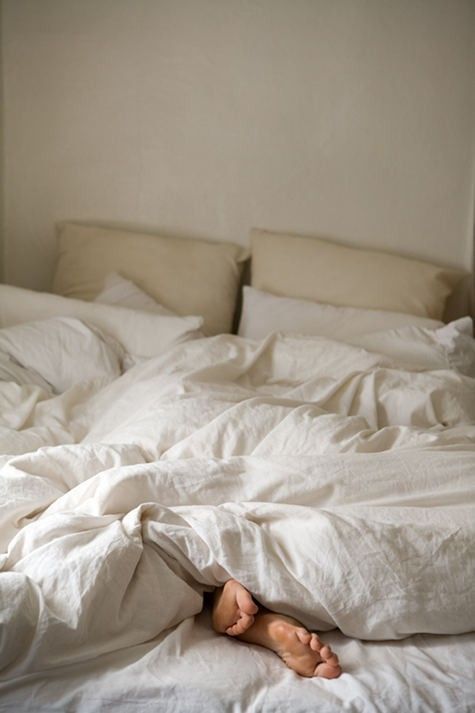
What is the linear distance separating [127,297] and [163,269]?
194mm

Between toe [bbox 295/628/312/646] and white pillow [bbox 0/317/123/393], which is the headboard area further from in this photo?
toe [bbox 295/628/312/646]

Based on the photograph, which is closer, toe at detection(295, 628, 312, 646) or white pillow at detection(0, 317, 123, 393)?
toe at detection(295, 628, 312, 646)

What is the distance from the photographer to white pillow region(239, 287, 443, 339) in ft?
9.65

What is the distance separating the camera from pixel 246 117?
3.30 metres

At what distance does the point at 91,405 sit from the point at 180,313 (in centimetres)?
73

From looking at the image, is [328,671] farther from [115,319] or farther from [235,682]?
[115,319]

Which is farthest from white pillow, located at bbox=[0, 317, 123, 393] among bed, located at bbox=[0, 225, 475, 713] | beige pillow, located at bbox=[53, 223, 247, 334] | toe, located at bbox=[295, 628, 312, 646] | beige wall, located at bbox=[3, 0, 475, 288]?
toe, located at bbox=[295, 628, 312, 646]

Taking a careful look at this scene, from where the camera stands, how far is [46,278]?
3.48 meters

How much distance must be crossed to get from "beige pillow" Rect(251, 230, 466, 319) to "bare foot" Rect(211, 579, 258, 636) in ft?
5.43

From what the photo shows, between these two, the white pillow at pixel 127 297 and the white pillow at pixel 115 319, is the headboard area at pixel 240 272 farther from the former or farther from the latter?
the white pillow at pixel 115 319

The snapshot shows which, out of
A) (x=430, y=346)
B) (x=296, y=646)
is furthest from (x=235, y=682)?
A: (x=430, y=346)

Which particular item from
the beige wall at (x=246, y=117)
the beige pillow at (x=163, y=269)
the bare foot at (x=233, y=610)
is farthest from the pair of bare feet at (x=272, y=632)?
the beige wall at (x=246, y=117)

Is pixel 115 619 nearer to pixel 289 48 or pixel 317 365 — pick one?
pixel 317 365

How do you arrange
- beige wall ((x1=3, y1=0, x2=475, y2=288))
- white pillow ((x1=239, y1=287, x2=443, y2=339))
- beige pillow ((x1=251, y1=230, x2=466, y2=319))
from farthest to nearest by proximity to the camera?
beige wall ((x1=3, y1=0, x2=475, y2=288)) < beige pillow ((x1=251, y1=230, x2=466, y2=319)) < white pillow ((x1=239, y1=287, x2=443, y2=339))
